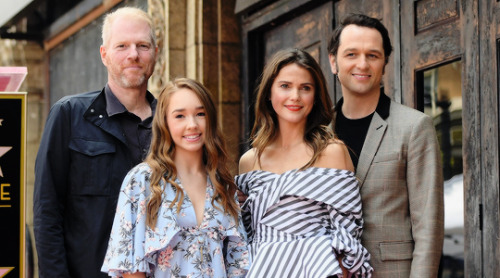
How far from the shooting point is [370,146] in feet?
11.7

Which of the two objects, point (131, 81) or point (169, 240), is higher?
point (131, 81)

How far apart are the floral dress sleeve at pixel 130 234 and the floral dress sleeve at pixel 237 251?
326 millimetres

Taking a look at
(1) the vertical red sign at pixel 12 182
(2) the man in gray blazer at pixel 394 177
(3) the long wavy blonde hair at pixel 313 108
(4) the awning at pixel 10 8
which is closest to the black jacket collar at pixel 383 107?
(2) the man in gray blazer at pixel 394 177

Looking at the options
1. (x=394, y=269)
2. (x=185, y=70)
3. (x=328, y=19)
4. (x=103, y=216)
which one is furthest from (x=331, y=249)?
(x=185, y=70)

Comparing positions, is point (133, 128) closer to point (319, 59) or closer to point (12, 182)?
point (12, 182)

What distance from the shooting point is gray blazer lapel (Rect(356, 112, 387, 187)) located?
354 cm

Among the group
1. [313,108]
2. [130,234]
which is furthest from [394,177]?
[130,234]

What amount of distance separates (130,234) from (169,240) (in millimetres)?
160

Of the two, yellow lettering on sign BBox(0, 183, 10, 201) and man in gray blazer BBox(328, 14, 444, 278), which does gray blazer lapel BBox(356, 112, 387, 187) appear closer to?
man in gray blazer BBox(328, 14, 444, 278)

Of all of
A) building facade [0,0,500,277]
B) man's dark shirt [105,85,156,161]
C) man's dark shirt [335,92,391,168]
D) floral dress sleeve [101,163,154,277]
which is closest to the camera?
floral dress sleeve [101,163,154,277]

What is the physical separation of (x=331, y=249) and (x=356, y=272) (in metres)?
0.21

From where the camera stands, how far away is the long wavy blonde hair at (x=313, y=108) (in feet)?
11.7

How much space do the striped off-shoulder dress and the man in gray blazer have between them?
92 millimetres

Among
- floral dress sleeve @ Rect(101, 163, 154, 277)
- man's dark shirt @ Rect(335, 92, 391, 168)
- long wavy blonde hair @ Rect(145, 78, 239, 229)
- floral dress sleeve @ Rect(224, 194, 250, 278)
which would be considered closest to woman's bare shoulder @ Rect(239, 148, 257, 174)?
long wavy blonde hair @ Rect(145, 78, 239, 229)
